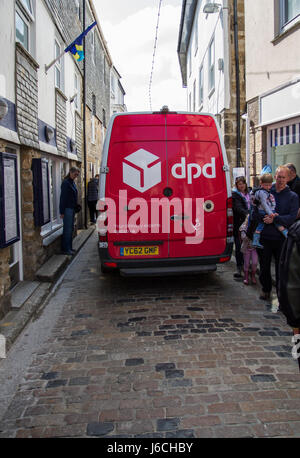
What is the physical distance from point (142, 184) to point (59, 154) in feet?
14.5

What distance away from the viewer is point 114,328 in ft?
15.9

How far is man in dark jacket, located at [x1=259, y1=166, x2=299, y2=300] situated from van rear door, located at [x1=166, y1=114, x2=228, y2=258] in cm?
68

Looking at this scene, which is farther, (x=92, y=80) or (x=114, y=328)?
(x=92, y=80)

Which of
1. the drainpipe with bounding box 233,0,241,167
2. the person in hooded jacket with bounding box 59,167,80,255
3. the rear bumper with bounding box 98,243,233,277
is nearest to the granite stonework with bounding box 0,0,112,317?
the person in hooded jacket with bounding box 59,167,80,255

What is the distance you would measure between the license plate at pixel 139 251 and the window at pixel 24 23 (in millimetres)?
3923

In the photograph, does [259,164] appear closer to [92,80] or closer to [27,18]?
[27,18]

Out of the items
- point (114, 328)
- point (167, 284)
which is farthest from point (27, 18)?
point (114, 328)

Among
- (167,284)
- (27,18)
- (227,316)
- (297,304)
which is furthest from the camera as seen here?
(27,18)

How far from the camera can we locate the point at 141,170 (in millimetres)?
5898

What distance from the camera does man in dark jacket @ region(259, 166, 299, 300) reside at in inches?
216

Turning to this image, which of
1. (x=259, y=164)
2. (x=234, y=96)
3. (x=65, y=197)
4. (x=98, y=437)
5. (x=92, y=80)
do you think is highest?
(x=92, y=80)

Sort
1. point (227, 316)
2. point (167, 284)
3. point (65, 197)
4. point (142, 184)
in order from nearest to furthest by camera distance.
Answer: point (227, 316) < point (142, 184) < point (167, 284) < point (65, 197)

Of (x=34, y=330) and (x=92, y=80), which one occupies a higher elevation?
(x=92, y=80)

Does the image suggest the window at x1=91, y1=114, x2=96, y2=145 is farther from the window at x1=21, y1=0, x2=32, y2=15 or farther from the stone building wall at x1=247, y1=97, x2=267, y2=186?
the window at x1=21, y1=0, x2=32, y2=15
